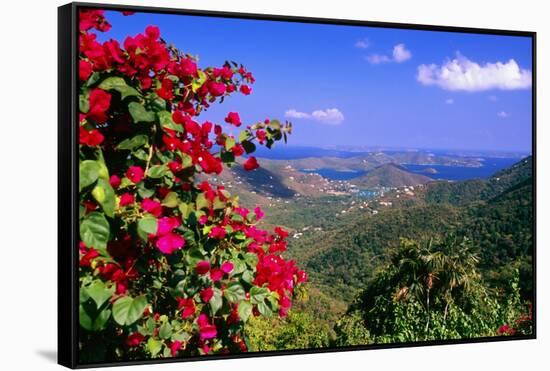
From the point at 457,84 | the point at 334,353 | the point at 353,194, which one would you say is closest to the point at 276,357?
the point at 334,353

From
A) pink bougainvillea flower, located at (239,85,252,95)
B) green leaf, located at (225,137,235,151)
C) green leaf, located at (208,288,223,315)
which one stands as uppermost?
pink bougainvillea flower, located at (239,85,252,95)

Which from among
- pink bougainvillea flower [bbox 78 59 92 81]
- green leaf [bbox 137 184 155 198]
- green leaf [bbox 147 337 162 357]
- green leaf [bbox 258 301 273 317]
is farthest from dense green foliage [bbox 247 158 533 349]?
pink bougainvillea flower [bbox 78 59 92 81]

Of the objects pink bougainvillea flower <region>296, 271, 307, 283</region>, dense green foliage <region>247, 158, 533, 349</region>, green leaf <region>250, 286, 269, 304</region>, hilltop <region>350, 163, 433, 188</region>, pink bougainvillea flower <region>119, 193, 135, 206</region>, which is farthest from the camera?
hilltop <region>350, 163, 433, 188</region>

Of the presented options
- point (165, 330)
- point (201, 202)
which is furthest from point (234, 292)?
point (201, 202)

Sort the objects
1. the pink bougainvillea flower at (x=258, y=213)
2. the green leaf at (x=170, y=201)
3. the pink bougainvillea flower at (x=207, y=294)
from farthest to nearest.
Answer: the pink bougainvillea flower at (x=258, y=213) → the pink bougainvillea flower at (x=207, y=294) → the green leaf at (x=170, y=201)

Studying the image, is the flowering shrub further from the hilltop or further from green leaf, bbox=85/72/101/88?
the hilltop

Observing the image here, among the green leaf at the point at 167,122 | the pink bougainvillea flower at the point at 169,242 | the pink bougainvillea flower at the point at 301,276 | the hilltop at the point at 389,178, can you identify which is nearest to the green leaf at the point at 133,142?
the green leaf at the point at 167,122

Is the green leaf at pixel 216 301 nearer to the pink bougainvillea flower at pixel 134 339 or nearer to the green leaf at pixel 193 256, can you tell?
the green leaf at pixel 193 256

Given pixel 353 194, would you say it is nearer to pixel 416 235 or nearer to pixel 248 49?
pixel 416 235
